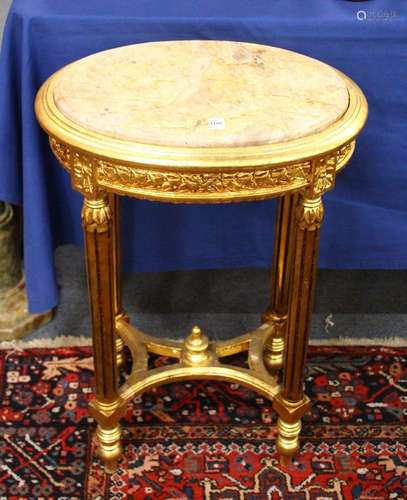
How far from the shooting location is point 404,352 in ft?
6.13

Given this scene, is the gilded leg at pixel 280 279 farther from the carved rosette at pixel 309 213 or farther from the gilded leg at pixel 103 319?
the gilded leg at pixel 103 319

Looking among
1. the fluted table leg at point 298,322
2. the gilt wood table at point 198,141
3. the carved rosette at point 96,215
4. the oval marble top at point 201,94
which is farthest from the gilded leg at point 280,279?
the carved rosette at point 96,215

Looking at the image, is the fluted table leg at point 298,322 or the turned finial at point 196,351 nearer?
the fluted table leg at point 298,322

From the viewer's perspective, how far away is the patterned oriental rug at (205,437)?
4.98 feet

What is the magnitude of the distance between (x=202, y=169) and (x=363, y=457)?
815 mm

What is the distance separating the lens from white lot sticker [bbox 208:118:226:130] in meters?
1.12

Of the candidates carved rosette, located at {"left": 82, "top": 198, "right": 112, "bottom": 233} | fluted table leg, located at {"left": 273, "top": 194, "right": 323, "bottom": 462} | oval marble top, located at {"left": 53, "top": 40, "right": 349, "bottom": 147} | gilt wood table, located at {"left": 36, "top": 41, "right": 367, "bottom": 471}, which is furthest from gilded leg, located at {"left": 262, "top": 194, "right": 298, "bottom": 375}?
carved rosette, located at {"left": 82, "top": 198, "right": 112, "bottom": 233}

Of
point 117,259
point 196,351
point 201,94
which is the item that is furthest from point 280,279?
point 201,94

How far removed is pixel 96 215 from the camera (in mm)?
1214

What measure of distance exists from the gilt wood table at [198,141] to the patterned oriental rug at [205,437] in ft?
0.25

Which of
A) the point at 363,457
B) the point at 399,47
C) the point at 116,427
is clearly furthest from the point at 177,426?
the point at 399,47

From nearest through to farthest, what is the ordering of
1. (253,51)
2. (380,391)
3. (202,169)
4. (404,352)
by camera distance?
(202,169) < (253,51) < (380,391) < (404,352)

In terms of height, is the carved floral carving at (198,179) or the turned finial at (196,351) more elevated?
Answer: the carved floral carving at (198,179)

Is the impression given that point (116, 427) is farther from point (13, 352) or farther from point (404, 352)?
point (404, 352)
